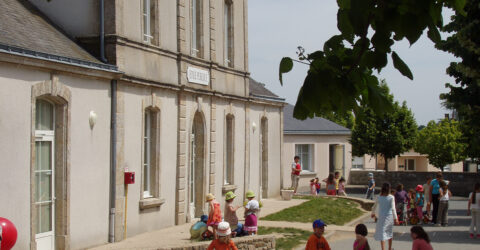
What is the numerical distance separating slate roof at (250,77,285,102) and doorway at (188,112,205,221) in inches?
179

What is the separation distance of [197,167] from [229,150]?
2619 mm

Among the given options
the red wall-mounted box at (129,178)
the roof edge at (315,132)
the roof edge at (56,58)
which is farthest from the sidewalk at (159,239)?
the roof edge at (315,132)

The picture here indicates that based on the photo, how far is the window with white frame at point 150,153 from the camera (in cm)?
1864

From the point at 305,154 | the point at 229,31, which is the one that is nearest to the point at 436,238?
the point at 229,31

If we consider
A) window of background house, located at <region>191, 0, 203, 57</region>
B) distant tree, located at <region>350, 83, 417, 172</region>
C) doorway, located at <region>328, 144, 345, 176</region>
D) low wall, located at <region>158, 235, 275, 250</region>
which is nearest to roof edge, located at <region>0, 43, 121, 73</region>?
low wall, located at <region>158, 235, 275, 250</region>

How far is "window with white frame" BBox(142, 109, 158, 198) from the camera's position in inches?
734

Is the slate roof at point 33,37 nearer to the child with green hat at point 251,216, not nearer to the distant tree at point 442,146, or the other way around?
the child with green hat at point 251,216

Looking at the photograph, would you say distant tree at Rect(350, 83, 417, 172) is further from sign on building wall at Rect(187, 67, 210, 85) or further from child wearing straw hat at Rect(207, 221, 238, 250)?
child wearing straw hat at Rect(207, 221, 238, 250)

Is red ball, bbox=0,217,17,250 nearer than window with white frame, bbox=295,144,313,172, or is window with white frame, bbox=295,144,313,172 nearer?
red ball, bbox=0,217,17,250

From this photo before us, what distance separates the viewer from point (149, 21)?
742 inches

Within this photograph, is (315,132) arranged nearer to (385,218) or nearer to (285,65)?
(385,218)

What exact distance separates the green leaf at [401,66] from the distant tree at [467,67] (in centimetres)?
1587

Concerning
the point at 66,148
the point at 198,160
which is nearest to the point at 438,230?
the point at 198,160

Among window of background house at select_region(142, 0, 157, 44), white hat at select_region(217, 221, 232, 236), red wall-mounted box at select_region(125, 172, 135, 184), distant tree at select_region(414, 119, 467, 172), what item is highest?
window of background house at select_region(142, 0, 157, 44)
